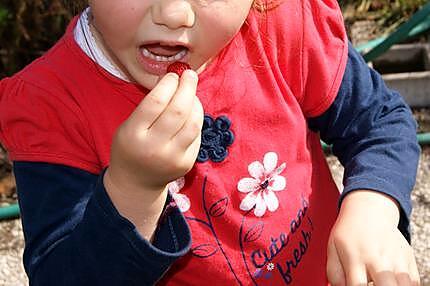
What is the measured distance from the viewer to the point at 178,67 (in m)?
0.99

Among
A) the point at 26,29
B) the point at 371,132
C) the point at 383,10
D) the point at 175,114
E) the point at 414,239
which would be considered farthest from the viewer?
the point at 383,10

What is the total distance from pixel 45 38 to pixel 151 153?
175cm

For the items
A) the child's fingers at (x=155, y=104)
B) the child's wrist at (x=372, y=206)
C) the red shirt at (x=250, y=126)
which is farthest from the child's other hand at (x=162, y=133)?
the child's wrist at (x=372, y=206)

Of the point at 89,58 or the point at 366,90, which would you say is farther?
the point at 366,90

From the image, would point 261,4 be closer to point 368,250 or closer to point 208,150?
point 208,150

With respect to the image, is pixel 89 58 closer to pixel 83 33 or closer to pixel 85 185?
pixel 83 33

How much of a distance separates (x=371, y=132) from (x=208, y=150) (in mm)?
240

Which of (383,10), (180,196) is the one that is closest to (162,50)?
(180,196)

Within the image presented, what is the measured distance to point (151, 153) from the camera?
90 centimetres

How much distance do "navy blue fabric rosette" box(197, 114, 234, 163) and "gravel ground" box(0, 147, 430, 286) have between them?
2.83ft

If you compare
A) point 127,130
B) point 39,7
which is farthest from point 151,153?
point 39,7

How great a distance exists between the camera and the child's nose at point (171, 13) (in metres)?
0.95

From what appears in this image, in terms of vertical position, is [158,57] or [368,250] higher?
[158,57]

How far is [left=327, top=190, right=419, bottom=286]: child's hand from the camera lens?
1.06 metres
